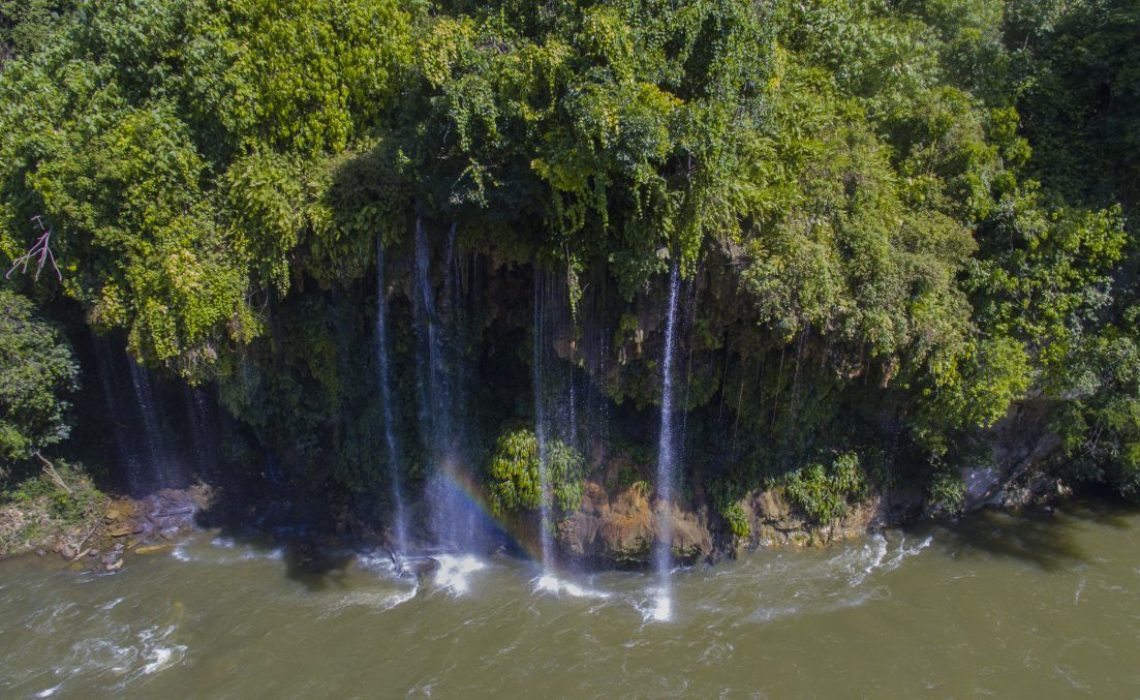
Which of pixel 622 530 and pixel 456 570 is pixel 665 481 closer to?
pixel 622 530

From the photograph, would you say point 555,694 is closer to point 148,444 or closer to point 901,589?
point 901,589

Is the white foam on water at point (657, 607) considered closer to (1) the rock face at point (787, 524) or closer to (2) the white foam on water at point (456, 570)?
(1) the rock face at point (787, 524)

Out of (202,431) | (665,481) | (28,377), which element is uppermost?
(28,377)

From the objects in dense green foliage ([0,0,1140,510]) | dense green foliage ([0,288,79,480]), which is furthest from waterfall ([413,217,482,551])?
dense green foliage ([0,288,79,480])

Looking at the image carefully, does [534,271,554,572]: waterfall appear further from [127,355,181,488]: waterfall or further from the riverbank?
[127,355,181,488]: waterfall

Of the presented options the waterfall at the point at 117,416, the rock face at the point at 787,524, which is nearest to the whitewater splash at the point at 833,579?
the rock face at the point at 787,524

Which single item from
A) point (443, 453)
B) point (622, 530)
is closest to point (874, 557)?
point (622, 530)
